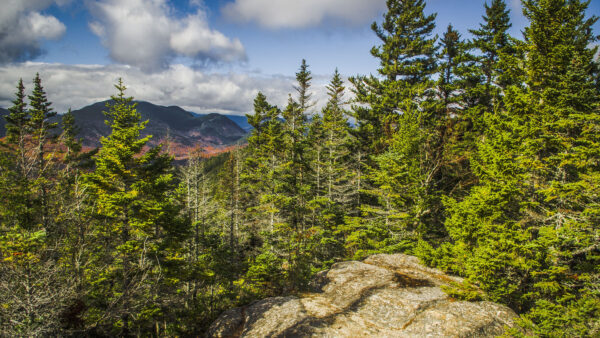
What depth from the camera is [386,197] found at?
17875 mm

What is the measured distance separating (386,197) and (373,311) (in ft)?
28.6

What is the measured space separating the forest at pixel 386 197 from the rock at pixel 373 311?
109cm

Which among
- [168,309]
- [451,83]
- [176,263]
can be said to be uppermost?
[451,83]

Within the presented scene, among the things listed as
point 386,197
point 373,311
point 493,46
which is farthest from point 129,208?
point 493,46

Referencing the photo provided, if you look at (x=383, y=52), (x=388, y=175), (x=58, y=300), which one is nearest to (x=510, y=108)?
(x=388, y=175)

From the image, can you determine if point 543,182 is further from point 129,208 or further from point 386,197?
point 129,208

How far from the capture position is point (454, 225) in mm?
12297

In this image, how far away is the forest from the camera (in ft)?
27.2

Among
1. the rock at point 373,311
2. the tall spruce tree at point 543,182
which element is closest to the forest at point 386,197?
the tall spruce tree at point 543,182

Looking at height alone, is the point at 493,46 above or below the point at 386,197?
above

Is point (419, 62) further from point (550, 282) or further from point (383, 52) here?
point (550, 282)

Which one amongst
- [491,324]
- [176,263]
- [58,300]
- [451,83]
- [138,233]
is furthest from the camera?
[451,83]

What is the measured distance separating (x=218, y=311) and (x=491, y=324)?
1681cm

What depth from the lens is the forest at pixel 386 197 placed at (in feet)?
27.2
